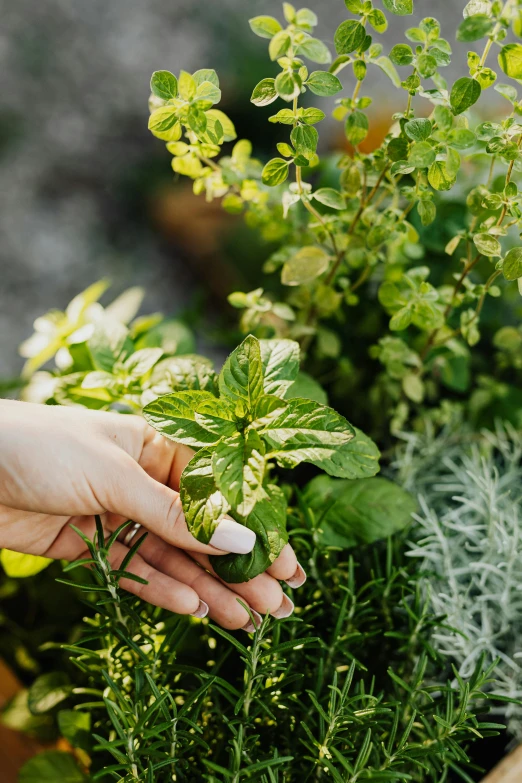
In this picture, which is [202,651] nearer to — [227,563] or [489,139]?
[227,563]

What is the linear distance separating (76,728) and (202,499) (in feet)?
1.05

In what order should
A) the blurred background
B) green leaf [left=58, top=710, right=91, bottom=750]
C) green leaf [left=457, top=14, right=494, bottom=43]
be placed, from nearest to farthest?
green leaf [left=457, top=14, right=494, bottom=43] < green leaf [left=58, top=710, right=91, bottom=750] < the blurred background

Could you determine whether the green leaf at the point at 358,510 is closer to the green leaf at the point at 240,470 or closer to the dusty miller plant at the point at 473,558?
the dusty miller plant at the point at 473,558

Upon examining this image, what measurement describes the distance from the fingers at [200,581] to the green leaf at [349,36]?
47 cm

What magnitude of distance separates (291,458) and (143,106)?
4.98 ft

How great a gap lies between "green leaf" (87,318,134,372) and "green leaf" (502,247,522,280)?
1.29 ft

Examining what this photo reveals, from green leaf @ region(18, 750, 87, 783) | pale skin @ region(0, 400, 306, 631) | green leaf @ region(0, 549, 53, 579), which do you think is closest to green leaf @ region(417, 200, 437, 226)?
pale skin @ region(0, 400, 306, 631)

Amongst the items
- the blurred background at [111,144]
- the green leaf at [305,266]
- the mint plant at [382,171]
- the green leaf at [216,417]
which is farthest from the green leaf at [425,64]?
the blurred background at [111,144]

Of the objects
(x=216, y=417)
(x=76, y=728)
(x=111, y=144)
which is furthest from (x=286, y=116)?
(x=111, y=144)

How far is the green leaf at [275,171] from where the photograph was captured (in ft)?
1.75

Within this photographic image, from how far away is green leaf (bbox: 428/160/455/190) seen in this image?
51cm

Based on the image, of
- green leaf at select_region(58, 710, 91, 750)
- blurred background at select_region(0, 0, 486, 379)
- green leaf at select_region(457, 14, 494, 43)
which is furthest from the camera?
blurred background at select_region(0, 0, 486, 379)

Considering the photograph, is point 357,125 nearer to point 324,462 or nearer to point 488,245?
point 488,245

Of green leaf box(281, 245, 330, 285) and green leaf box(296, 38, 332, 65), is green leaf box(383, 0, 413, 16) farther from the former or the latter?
green leaf box(281, 245, 330, 285)
